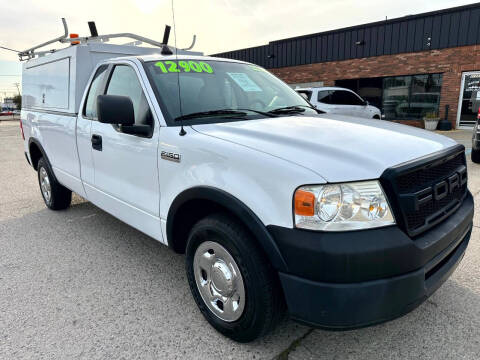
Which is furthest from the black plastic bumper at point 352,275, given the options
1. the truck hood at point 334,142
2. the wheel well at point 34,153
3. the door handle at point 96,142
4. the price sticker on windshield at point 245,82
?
the wheel well at point 34,153

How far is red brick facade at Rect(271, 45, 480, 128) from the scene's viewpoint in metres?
14.2

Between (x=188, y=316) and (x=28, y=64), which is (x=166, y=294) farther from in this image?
(x=28, y=64)

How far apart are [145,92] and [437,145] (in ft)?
6.81

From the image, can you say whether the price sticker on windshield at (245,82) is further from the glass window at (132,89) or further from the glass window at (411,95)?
the glass window at (411,95)

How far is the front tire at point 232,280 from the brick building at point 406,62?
14126 mm

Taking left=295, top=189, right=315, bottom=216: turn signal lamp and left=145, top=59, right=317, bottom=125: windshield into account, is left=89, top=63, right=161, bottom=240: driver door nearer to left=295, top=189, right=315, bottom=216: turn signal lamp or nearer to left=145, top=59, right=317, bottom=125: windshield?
left=145, top=59, right=317, bottom=125: windshield

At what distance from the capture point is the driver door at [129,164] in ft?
8.93

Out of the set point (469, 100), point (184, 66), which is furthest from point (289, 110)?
point (469, 100)

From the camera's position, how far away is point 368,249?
5.49 ft

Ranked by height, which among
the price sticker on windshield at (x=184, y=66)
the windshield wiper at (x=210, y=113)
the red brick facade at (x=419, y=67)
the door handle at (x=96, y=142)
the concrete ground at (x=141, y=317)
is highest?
the red brick facade at (x=419, y=67)

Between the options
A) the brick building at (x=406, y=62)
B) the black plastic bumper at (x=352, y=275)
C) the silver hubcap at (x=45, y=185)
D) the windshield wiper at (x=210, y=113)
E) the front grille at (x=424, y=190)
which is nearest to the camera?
the black plastic bumper at (x=352, y=275)

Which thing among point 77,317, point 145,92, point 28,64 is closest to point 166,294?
point 77,317

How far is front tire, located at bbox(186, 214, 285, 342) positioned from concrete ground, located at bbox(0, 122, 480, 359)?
172 mm

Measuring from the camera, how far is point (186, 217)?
2600mm
